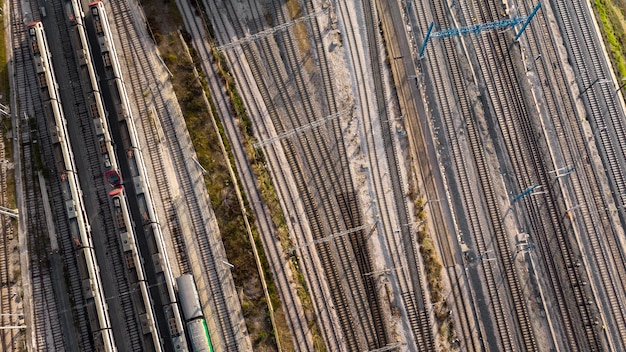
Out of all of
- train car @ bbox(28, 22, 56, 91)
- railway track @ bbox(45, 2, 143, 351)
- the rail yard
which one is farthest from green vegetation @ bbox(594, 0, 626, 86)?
train car @ bbox(28, 22, 56, 91)

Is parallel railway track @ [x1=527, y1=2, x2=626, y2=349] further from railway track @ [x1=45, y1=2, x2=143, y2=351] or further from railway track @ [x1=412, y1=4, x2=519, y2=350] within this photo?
railway track @ [x1=45, y1=2, x2=143, y2=351]

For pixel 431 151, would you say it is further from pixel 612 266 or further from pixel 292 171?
pixel 612 266

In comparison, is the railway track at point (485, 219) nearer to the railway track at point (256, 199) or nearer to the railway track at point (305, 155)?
the railway track at point (305, 155)

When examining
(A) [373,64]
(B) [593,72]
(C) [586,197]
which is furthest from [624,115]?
(A) [373,64]

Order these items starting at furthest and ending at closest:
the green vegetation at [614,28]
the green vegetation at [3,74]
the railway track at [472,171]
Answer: the green vegetation at [614,28] < the railway track at [472,171] < the green vegetation at [3,74]

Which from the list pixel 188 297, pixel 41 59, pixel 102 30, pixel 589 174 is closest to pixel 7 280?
pixel 188 297

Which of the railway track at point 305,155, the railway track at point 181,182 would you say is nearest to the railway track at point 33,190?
the railway track at point 181,182

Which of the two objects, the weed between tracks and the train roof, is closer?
the train roof

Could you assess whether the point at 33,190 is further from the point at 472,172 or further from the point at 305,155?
the point at 472,172
